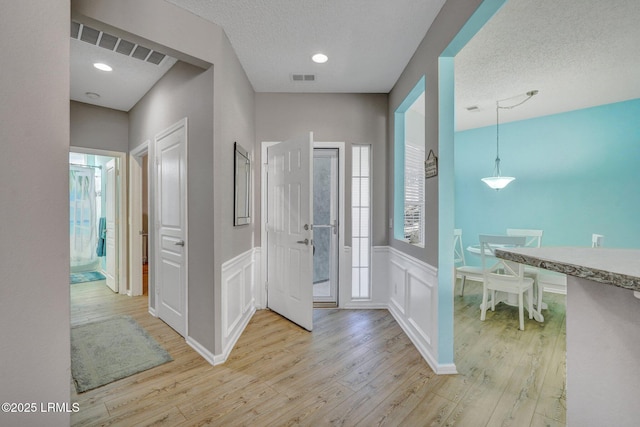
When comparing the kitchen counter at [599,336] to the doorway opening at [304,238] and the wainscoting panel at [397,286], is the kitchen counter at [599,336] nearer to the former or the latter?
the wainscoting panel at [397,286]

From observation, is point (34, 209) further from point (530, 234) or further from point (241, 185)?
point (530, 234)

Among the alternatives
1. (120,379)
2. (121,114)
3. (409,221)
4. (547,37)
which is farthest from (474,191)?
(121,114)

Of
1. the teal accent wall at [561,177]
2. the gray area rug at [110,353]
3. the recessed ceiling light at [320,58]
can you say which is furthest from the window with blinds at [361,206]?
the teal accent wall at [561,177]

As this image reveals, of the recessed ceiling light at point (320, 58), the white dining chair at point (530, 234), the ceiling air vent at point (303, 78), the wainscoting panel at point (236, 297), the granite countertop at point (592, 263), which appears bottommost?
the wainscoting panel at point (236, 297)

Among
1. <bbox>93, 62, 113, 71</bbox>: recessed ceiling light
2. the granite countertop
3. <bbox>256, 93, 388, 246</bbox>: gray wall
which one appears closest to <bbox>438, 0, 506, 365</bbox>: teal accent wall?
the granite countertop

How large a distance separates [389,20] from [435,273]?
194 centimetres

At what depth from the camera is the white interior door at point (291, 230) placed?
2.75 meters

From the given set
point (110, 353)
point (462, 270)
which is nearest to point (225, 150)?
point (110, 353)

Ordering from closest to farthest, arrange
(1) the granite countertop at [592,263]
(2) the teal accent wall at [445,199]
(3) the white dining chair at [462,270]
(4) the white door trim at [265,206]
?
(1) the granite countertop at [592,263] → (2) the teal accent wall at [445,199] → (4) the white door trim at [265,206] → (3) the white dining chair at [462,270]

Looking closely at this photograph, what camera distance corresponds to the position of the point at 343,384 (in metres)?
1.92

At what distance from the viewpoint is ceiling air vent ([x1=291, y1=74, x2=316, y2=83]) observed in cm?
289

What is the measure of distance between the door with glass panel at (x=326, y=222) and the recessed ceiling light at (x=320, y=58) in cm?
102

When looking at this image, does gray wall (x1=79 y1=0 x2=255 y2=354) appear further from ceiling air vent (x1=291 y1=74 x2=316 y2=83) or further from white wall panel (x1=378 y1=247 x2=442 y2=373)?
white wall panel (x1=378 y1=247 x2=442 y2=373)

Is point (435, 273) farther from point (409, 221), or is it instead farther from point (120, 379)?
point (120, 379)
